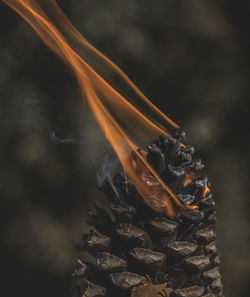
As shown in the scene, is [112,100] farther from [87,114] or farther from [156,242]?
[156,242]

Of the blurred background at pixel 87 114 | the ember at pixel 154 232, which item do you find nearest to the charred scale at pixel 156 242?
the ember at pixel 154 232

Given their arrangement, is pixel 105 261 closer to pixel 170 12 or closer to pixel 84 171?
pixel 84 171

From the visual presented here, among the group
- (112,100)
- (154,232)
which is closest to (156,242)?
(154,232)

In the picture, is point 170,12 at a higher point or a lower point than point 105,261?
higher

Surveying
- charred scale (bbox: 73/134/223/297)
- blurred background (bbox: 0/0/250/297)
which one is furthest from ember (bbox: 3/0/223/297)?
blurred background (bbox: 0/0/250/297)

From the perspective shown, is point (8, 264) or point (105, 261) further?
point (8, 264)

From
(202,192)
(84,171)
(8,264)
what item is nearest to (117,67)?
(84,171)

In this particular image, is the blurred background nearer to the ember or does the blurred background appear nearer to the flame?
the flame

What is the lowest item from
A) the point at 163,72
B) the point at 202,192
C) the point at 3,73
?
the point at 202,192
